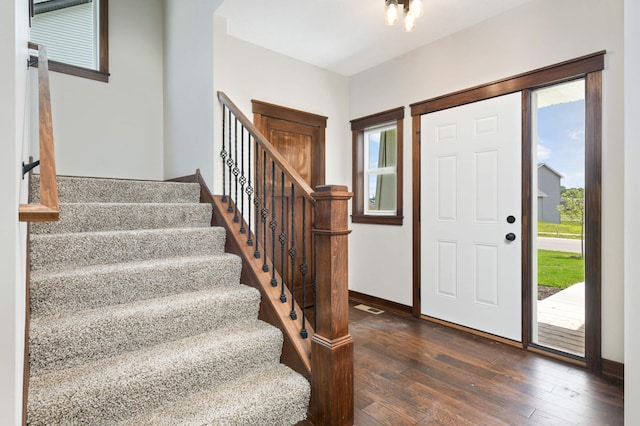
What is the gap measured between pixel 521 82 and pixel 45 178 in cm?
304

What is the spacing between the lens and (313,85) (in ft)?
12.1

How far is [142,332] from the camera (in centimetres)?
163

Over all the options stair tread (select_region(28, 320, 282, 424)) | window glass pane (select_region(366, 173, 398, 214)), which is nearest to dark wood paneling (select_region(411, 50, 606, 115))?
window glass pane (select_region(366, 173, 398, 214))

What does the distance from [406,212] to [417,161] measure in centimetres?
53

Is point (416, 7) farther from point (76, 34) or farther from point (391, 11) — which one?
point (76, 34)

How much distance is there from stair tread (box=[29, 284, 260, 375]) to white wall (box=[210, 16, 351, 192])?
113 centimetres

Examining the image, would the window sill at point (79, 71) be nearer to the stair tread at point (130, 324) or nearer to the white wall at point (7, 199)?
the stair tread at point (130, 324)

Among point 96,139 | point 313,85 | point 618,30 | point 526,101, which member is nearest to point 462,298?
point 526,101

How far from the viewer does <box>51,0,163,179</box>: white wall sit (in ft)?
10.1

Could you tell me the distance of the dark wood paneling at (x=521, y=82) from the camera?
227 centimetres

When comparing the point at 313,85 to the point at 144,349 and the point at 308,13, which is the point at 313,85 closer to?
the point at 308,13

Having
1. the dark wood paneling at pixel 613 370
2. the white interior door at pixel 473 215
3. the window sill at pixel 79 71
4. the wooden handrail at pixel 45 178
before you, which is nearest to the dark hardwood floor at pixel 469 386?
the dark wood paneling at pixel 613 370

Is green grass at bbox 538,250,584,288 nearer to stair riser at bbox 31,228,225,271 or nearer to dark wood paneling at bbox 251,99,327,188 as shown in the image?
dark wood paneling at bbox 251,99,327,188

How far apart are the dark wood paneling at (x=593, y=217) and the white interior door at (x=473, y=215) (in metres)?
0.43
